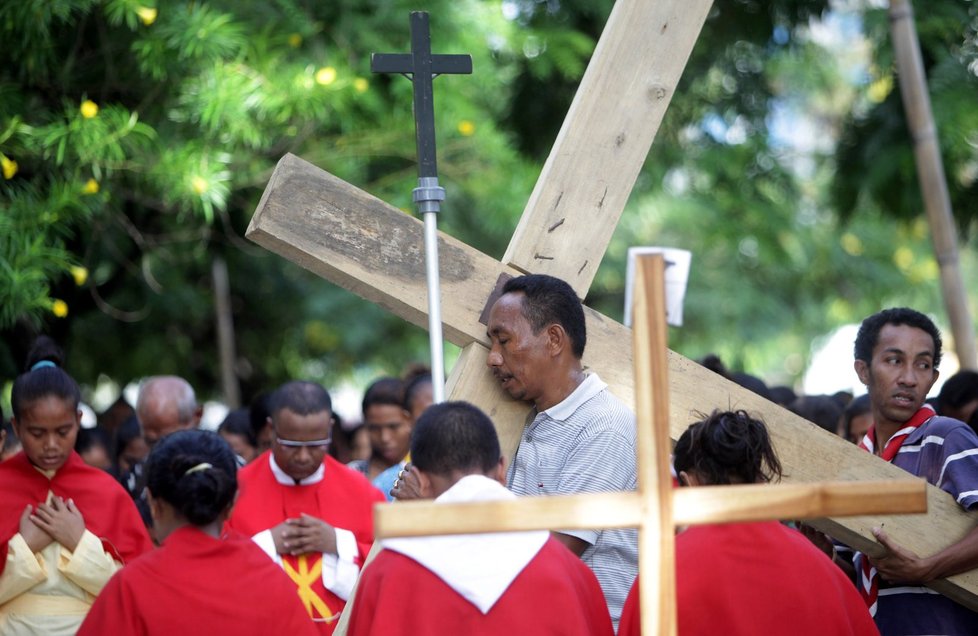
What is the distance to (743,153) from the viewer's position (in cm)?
1145

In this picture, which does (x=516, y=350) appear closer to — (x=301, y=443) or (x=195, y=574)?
(x=195, y=574)

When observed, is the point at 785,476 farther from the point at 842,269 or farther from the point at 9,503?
the point at 842,269

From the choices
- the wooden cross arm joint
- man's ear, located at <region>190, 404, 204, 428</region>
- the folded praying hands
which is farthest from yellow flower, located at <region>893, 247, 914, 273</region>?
the wooden cross arm joint

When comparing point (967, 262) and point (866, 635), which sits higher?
point (967, 262)

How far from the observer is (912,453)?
15.9ft

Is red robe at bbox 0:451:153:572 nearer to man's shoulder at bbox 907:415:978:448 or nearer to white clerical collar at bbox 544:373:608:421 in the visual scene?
white clerical collar at bbox 544:373:608:421

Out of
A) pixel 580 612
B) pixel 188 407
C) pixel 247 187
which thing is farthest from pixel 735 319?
pixel 580 612

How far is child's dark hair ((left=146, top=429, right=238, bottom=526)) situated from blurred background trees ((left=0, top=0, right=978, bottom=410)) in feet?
8.77

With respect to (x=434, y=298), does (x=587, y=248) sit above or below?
above

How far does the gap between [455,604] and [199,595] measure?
3.39 feet

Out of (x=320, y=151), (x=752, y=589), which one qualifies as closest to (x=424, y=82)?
(x=752, y=589)

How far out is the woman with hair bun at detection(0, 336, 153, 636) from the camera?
5242 millimetres

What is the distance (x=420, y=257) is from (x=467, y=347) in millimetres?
363

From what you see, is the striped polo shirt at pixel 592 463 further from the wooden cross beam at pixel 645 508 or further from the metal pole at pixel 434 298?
the wooden cross beam at pixel 645 508
